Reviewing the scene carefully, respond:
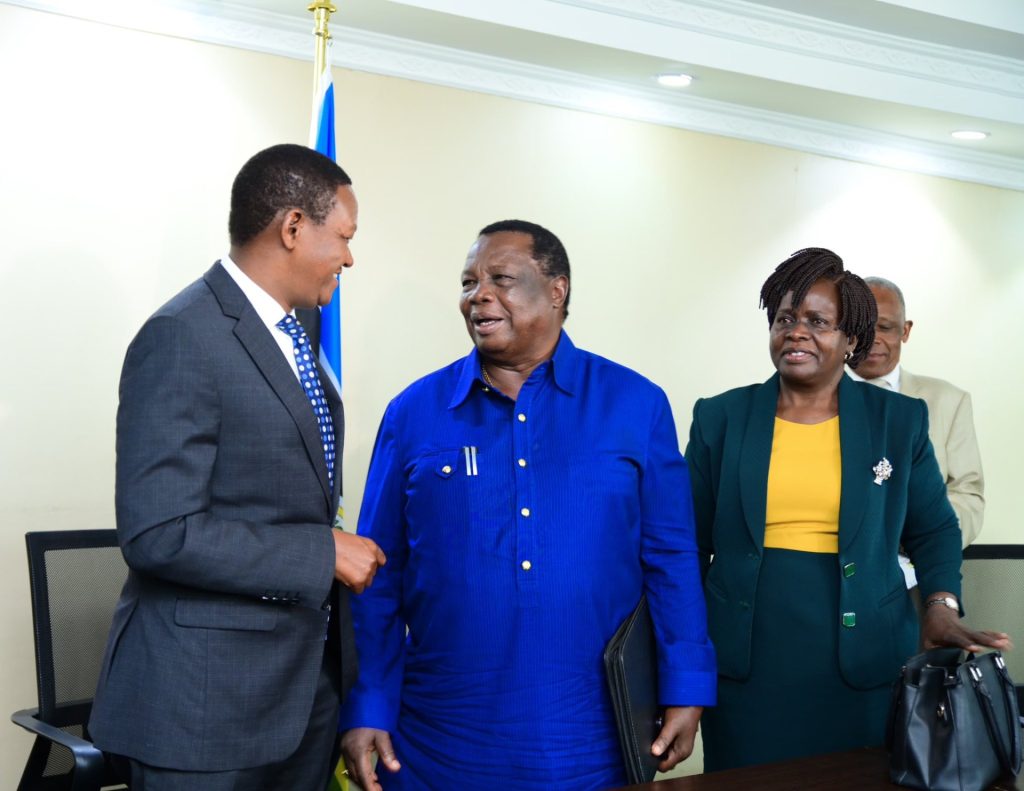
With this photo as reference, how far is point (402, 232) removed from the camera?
4168mm

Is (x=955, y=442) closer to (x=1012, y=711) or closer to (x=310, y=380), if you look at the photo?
(x=1012, y=711)

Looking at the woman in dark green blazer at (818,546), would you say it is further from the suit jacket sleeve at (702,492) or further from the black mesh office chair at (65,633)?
the black mesh office chair at (65,633)

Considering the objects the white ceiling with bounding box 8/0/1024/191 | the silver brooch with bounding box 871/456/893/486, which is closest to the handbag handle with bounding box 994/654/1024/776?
the silver brooch with bounding box 871/456/893/486

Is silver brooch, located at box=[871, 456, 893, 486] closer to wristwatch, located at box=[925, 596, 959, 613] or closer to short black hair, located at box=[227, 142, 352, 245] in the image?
wristwatch, located at box=[925, 596, 959, 613]

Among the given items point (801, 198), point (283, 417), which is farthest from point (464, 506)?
point (801, 198)

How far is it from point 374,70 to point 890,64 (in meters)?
2.14

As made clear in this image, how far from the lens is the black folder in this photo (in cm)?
208

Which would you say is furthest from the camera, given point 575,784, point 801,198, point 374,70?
point 801,198

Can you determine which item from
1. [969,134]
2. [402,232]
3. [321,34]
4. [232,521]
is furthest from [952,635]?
[969,134]

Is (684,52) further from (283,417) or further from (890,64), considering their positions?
(283,417)

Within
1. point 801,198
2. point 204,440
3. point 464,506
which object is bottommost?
point 464,506

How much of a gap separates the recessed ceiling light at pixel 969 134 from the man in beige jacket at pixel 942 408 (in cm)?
180

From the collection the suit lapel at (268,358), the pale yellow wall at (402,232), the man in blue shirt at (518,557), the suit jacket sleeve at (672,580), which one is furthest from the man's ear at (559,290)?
A: the pale yellow wall at (402,232)

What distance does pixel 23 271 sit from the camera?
11.5 ft
